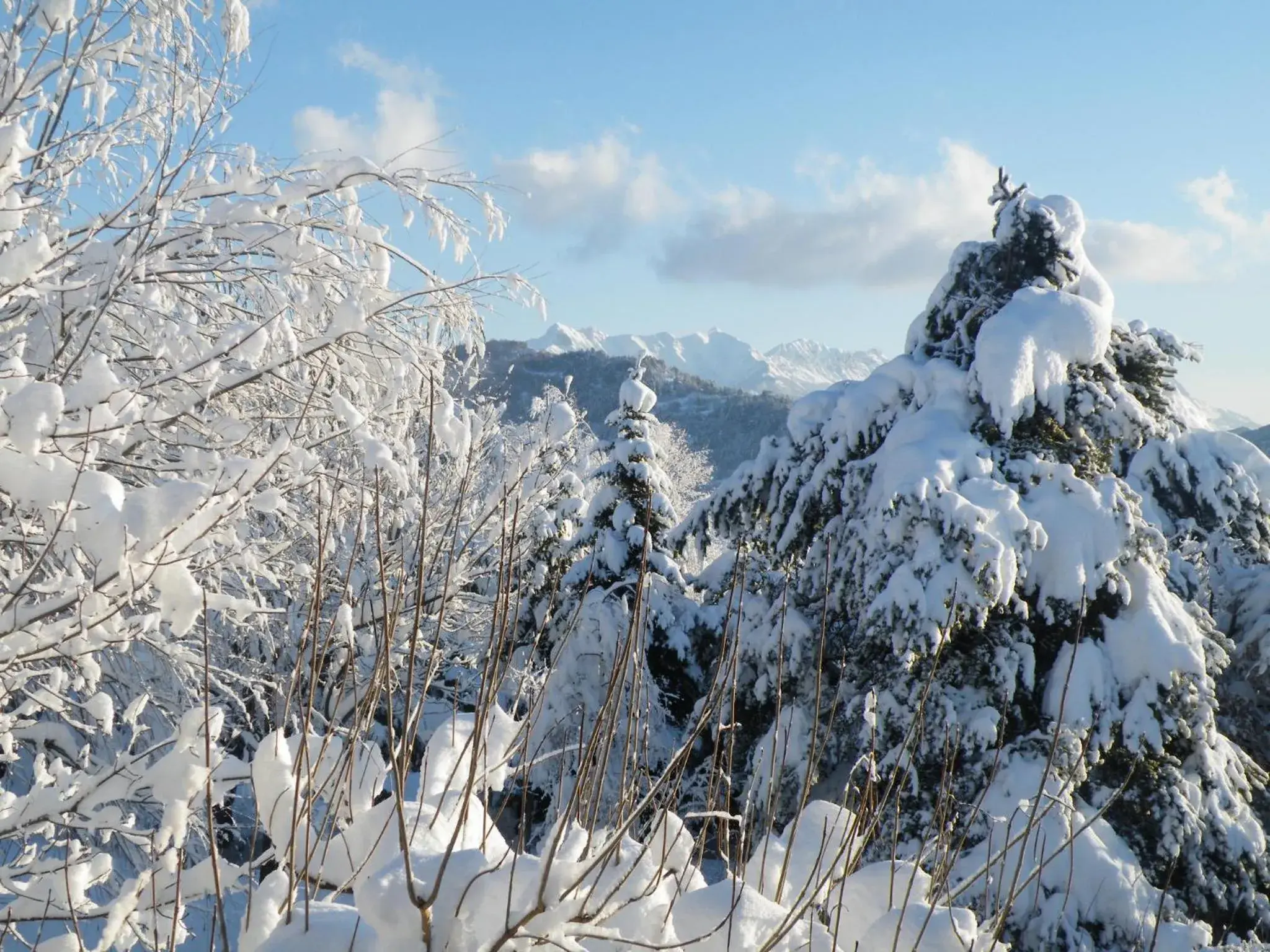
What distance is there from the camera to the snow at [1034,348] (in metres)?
6.63

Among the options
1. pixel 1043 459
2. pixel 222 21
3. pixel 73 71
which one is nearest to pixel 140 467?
pixel 73 71

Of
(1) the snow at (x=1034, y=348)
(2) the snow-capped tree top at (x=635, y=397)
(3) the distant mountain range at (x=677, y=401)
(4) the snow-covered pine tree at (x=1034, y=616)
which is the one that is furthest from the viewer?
(3) the distant mountain range at (x=677, y=401)

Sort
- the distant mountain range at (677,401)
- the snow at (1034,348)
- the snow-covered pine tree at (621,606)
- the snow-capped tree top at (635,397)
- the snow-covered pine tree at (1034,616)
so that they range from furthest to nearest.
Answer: the distant mountain range at (677,401)
the snow-capped tree top at (635,397)
the snow-covered pine tree at (621,606)
the snow at (1034,348)
the snow-covered pine tree at (1034,616)

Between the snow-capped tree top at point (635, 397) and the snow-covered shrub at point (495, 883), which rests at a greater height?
the snow-capped tree top at point (635, 397)

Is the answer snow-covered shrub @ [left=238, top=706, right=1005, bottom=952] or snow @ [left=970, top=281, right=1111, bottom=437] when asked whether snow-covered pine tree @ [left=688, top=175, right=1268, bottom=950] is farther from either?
snow-covered shrub @ [left=238, top=706, right=1005, bottom=952]

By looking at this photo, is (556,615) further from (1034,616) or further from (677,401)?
(677,401)

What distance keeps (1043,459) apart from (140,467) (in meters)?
6.57

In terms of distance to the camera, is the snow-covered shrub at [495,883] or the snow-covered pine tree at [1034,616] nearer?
the snow-covered shrub at [495,883]

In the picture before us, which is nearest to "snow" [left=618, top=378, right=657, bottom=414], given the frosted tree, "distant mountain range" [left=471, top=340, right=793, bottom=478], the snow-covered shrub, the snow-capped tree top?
the snow-capped tree top

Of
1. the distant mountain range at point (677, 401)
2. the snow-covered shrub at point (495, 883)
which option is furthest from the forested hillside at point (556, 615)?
the distant mountain range at point (677, 401)

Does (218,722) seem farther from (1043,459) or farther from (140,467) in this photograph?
(1043,459)

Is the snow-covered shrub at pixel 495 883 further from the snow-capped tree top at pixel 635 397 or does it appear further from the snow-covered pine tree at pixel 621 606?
the snow-capped tree top at pixel 635 397

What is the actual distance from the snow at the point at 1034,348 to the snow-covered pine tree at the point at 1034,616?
0.02m

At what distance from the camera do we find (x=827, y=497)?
7.92 m
